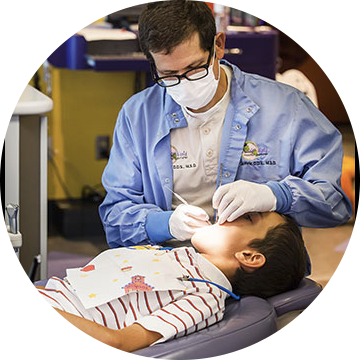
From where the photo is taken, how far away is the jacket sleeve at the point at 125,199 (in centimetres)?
191

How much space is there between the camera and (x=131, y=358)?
1.35 m

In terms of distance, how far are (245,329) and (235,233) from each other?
1.02 feet

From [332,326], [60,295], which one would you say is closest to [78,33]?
[332,326]

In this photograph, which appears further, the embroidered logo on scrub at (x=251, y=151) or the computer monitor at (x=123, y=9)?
the computer monitor at (x=123, y=9)

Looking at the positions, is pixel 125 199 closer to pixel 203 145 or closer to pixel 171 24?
pixel 203 145

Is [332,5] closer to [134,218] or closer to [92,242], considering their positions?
[92,242]

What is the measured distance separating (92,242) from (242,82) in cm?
189

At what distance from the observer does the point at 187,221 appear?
69.6 inches

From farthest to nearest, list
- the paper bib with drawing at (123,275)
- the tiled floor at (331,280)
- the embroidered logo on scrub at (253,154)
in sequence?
1. the tiled floor at (331,280)
2. the embroidered logo on scrub at (253,154)
3. the paper bib with drawing at (123,275)

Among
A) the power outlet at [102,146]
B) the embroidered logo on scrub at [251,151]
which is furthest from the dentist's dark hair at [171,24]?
the power outlet at [102,146]

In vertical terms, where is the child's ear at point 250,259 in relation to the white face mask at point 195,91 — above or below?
below

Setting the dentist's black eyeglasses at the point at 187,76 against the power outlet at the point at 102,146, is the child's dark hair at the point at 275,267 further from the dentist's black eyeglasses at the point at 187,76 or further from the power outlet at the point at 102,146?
the power outlet at the point at 102,146

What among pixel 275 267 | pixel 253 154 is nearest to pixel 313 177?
pixel 253 154

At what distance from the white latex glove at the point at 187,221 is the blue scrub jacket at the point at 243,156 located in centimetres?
5
